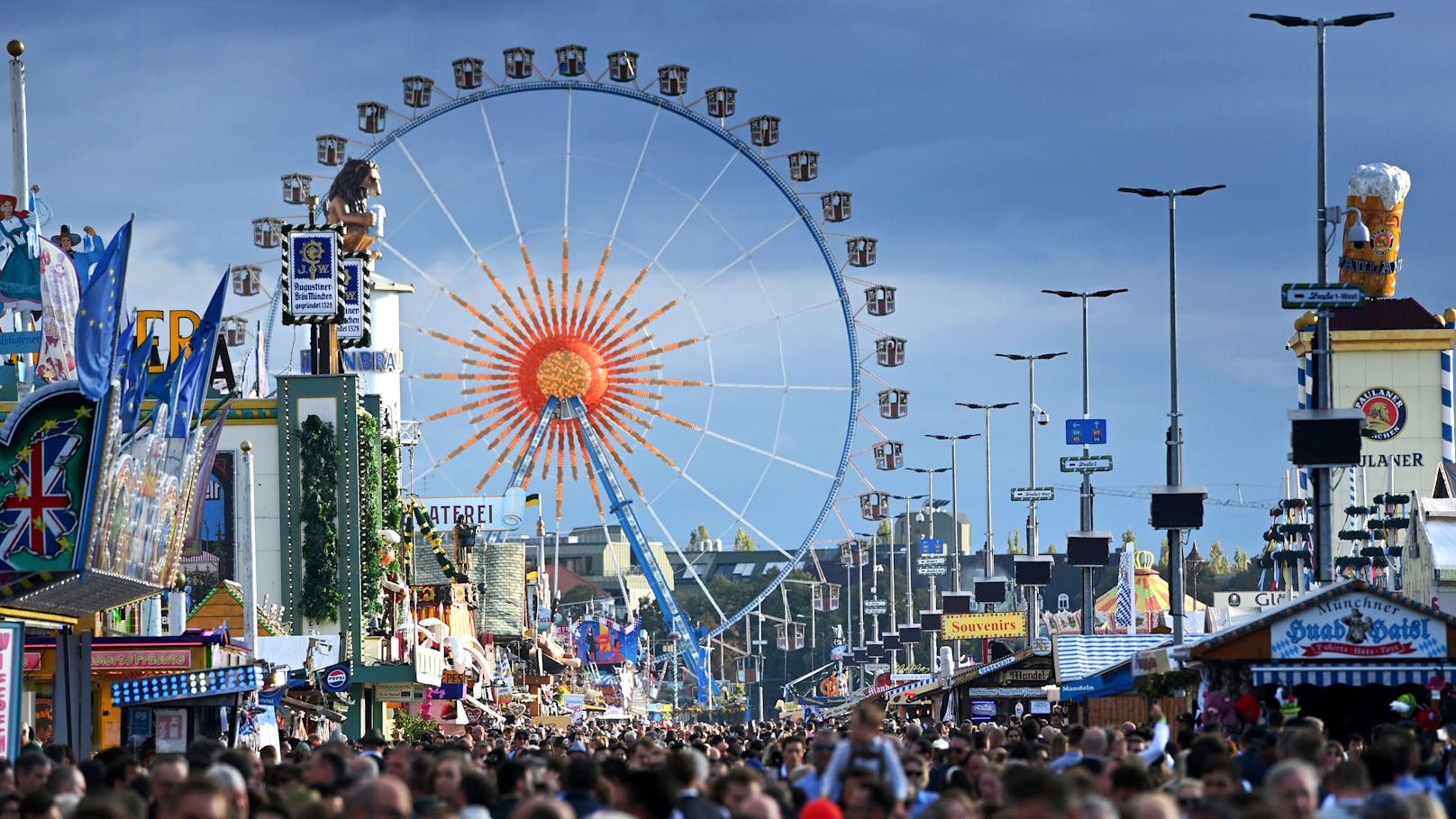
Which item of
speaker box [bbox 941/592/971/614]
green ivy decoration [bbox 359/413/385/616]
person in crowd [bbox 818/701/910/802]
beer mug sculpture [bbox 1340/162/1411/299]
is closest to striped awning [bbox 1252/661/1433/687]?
person in crowd [bbox 818/701/910/802]

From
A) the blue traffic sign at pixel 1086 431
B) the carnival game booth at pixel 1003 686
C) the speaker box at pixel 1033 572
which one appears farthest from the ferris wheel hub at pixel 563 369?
the blue traffic sign at pixel 1086 431

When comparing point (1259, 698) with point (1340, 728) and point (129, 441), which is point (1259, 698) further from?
point (129, 441)

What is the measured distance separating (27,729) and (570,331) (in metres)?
33.9

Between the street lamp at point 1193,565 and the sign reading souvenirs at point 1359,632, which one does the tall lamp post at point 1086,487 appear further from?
the street lamp at point 1193,565

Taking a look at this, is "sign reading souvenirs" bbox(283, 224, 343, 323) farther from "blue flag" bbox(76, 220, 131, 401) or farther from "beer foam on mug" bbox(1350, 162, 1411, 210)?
"beer foam on mug" bbox(1350, 162, 1411, 210)

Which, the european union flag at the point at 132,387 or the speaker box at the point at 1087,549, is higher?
the european union flag at the point at 132,387

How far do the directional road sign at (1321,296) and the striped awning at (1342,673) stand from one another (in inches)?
158

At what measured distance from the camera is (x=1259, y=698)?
87.3ft

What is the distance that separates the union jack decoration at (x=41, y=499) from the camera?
882 inches

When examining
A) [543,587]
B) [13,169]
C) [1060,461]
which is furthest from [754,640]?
[13,169]

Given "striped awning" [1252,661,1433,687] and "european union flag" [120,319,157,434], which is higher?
"european union flag" [120,319,157,434]

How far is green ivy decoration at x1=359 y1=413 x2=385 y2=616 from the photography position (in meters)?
50.1

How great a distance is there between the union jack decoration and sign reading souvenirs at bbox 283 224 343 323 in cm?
2659

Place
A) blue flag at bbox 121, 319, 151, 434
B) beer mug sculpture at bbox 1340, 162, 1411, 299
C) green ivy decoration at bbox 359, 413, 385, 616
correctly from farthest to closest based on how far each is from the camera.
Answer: beer mug sculpture at bbox 1340, 162, 1411, 299 → green ivy decoration at bbox 359, 413, 385, 616 → blue flag at bbox 121, 319, 151, 434
